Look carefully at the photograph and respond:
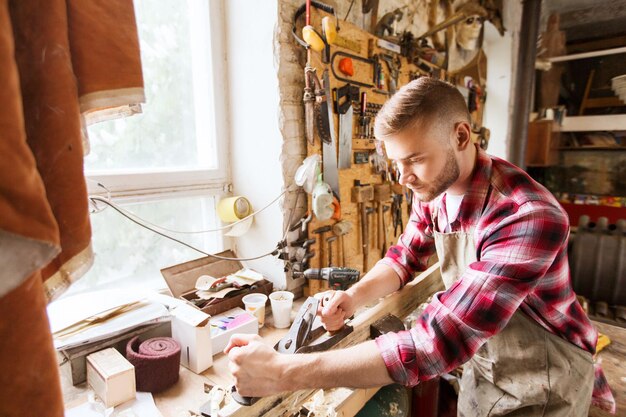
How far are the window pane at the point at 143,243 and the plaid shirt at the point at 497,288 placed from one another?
111 centimetres

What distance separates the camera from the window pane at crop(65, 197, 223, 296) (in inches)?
53.7

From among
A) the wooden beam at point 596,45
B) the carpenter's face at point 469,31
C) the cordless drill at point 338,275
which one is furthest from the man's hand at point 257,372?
the wooden beam at point 596,45

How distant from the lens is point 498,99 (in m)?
3.15

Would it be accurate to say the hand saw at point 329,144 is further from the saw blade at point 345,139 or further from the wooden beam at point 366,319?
the wooden beam at point 366,319

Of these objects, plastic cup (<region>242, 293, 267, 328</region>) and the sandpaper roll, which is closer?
the sandpaper roll

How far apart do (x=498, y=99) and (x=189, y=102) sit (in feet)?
9.32

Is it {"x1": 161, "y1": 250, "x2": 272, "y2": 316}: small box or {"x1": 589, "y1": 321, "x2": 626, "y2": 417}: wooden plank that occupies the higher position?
{"x1": 161, "y1": 250, "x2": 272, "y2": 316}: small box

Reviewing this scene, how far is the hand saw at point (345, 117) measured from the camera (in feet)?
5.28

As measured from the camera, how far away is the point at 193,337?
1056 mm

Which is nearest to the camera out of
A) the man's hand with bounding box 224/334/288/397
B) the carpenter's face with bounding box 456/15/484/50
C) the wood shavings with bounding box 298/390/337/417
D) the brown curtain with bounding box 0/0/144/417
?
the brown curtain with bounding box 0/0/144/417

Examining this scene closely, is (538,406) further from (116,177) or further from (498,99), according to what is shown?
(498,99)

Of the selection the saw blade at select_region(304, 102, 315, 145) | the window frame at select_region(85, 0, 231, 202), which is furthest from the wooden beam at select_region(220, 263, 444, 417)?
the window frame at select_region(85, 0, 231, 202)

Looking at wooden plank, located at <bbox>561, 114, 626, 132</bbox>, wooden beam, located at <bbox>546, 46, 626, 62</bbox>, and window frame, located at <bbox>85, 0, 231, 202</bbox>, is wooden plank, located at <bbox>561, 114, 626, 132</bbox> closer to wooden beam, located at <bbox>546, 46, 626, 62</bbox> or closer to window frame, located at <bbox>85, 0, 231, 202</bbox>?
wooden beam, located at <bbox>546, 46, 626, 62</bbox>

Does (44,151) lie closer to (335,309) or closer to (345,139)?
(335,309)
